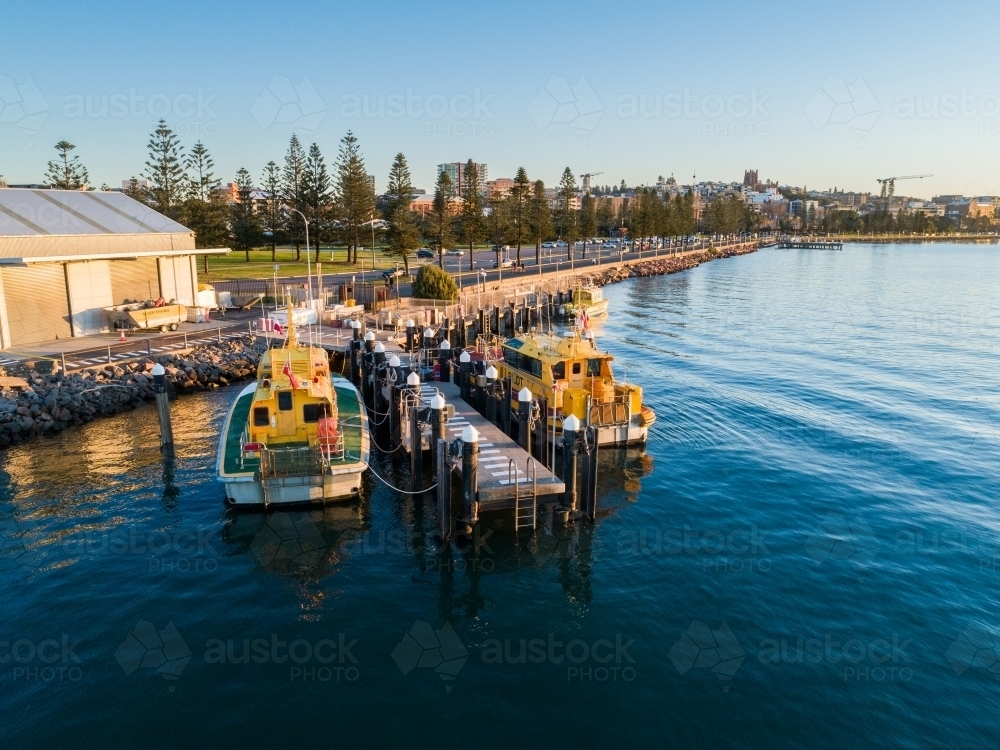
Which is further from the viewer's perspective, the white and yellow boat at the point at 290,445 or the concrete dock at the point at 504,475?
the white and yellow boat at the point at 290,445

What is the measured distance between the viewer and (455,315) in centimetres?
4891

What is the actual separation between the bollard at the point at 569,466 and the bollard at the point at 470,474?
2.54 meters

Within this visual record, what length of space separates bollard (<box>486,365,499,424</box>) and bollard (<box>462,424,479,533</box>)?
7544 mm

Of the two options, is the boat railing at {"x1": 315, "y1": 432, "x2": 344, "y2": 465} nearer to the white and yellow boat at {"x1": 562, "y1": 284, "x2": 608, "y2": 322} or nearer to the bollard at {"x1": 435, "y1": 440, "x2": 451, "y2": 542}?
the bollard at {"x1": 435, "y1": 440, "x2": 451, "y2": 542}

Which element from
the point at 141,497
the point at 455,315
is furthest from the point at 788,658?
the point at 455,315

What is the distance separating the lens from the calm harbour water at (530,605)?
12.3m

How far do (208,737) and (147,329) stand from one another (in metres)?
33.4

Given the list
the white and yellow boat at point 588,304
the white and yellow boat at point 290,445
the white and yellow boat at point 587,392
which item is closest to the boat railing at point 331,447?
the white and yellow boat at point 290,445

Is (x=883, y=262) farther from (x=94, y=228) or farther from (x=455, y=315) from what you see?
(x=94, y=228)

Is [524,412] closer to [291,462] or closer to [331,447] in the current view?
[331,447]

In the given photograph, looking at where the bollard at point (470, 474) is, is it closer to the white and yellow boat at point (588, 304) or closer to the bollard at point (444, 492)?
the bollard at point (444, 492)

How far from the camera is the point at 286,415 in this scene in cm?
2092

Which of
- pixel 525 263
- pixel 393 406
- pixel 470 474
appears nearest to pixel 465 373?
pixel 393 406

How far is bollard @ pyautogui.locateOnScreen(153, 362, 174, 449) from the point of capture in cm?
2475
